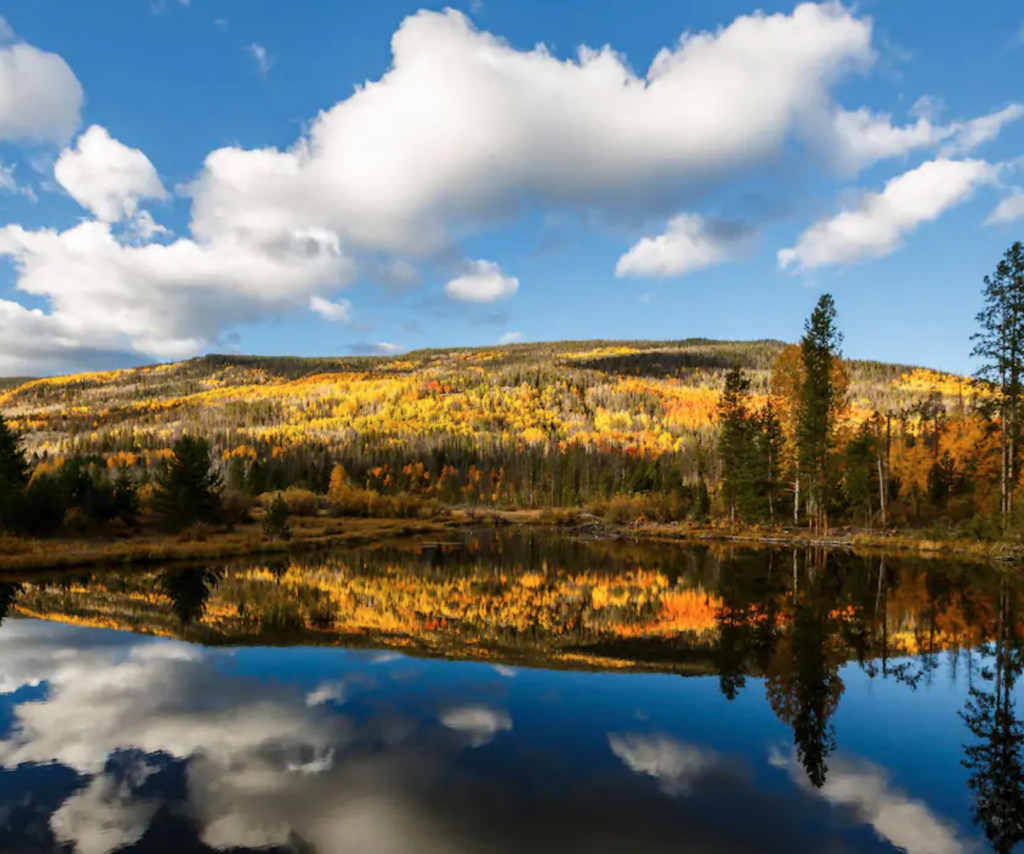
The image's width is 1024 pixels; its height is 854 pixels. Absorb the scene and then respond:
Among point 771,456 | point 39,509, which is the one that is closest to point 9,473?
point 39,509

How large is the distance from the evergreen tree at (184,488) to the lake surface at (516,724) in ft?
77.5

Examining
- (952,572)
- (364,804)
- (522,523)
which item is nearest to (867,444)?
(952,572)

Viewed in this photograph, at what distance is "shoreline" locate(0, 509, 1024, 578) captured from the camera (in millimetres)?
34906

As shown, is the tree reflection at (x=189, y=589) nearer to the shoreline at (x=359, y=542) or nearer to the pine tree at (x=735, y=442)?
the shoreline at (x=359, y=542)

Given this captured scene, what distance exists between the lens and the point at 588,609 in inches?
912

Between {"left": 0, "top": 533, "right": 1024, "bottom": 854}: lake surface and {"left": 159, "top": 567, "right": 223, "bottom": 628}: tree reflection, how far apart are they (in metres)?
0.41

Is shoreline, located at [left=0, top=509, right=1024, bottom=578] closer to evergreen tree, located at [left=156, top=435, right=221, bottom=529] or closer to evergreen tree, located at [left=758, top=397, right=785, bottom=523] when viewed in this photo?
evergreen tree, located at [left=156, top=435, right=221, bottom=529]

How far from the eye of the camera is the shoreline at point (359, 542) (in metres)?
34.9

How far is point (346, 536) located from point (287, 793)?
1817 inches

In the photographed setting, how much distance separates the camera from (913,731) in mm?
11328

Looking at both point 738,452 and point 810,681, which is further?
point 738,452

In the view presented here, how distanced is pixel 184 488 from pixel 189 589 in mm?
23040

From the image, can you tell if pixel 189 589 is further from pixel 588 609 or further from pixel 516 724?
pixel 516 724

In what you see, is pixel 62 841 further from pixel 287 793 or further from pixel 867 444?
pixel 867 444
